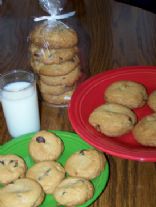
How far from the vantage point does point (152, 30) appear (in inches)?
63.7

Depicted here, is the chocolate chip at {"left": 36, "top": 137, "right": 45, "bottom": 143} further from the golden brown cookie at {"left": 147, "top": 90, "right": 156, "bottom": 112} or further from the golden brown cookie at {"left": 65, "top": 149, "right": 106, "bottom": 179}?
the golden brown cookie at {"left": 147, "top": 90, "right": 156, "bottom": 112}

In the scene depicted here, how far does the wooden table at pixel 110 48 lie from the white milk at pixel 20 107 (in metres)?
0.05

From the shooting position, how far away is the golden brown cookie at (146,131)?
36.0 inches

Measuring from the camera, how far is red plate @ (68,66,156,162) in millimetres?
854

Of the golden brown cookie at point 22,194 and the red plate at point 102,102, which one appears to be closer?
the golden brown cookie at point 22,194

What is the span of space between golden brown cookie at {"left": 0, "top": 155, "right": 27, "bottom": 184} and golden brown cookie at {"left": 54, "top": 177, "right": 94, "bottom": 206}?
11 centimetres

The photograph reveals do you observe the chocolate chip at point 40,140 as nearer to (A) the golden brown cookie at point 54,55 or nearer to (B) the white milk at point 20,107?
(B) the white milk at point 20,107

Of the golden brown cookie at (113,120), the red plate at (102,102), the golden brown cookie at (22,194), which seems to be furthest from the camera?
the golden brown cookie at (113,120)

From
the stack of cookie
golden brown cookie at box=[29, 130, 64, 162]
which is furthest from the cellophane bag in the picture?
golden brown cookie at box=[29, 130, 64, 162]

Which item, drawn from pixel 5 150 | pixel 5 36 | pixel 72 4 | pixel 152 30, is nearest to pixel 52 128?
pixel 5 150

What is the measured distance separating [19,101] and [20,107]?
24 millimetres

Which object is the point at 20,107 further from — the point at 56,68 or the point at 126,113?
the point at 126,113

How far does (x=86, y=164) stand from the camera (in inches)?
33.3

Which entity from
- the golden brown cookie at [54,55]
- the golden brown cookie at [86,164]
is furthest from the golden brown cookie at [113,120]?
the golden brown cookie at [54,55]
